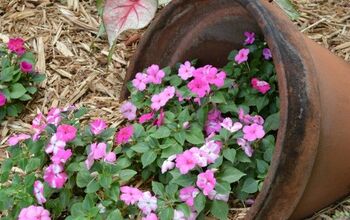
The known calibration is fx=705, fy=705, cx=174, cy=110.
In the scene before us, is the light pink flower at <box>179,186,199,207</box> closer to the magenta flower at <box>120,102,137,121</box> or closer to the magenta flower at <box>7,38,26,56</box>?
the magenta flower at <box>120,102,137,121</box>

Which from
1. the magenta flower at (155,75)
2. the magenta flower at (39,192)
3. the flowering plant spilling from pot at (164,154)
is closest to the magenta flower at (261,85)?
the flowering plant spilling from pot at (164,154)

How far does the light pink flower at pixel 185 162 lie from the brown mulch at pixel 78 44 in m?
0.46

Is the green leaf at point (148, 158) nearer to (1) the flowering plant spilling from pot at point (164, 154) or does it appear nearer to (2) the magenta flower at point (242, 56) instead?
(1) the flowering plant spilling from pot at point (164, 154)

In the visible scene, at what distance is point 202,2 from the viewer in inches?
82.5

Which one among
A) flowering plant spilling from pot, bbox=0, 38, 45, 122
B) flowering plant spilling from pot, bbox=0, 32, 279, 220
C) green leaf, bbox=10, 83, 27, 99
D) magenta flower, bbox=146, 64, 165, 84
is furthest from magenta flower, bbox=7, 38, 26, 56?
magenta flower, bbox=146, 64, 165, 84

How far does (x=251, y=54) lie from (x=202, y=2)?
0.23 meters

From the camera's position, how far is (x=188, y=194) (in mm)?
1793

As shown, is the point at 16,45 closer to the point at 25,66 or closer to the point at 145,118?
the point at 25,66

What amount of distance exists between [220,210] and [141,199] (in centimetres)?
20

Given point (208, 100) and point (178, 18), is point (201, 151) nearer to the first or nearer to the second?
point (208, 100)

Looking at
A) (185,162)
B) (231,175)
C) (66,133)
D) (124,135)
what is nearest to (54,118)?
(66,133)

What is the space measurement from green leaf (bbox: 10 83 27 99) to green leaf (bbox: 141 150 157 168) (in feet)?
1.87

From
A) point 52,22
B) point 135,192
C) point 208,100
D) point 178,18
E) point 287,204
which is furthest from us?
point 52,22

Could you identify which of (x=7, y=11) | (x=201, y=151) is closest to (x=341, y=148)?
(x=201, y=151)
